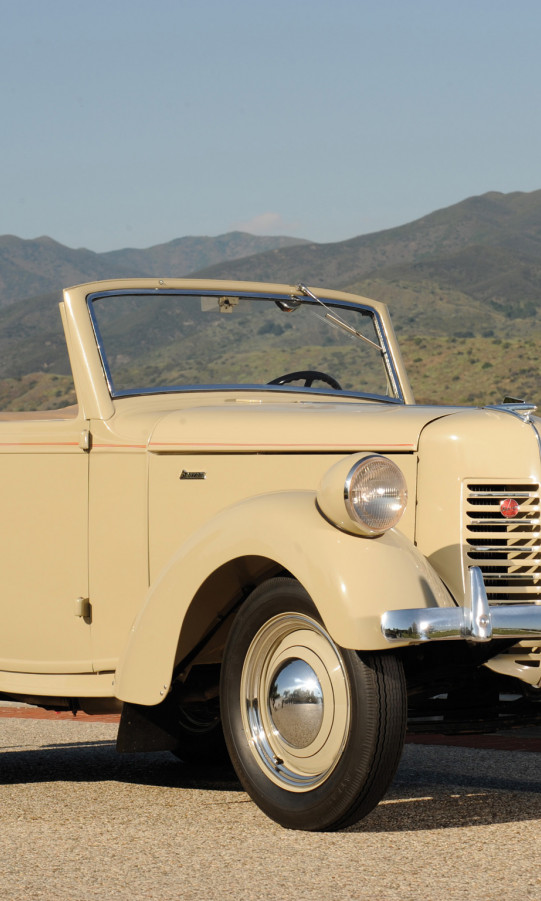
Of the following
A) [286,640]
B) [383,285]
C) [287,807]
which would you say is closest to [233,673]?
[286,640]

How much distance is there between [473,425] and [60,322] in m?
1.95

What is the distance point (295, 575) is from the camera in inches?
158

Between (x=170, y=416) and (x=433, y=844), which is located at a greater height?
(x=170, y=416)

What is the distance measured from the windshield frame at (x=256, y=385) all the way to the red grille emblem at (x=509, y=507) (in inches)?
56.0

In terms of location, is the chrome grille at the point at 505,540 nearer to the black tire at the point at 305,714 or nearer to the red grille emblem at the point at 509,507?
the red grille emblem at the point at 509,507

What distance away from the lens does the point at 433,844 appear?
3.97 m

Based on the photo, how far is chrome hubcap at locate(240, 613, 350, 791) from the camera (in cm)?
401

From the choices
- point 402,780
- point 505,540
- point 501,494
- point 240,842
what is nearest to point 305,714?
point 240,842

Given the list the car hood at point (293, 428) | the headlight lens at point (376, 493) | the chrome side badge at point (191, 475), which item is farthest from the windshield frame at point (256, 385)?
the headlight lens at point (376, 493)

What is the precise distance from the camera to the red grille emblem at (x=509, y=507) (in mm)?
4262

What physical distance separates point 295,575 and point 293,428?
28.7 inches

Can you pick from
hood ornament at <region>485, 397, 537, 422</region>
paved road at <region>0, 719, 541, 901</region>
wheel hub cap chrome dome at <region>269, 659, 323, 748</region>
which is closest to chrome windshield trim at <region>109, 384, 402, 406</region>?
hood ornament at <region>485, 397, 537, 422</region>

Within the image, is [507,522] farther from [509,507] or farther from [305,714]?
[305,714]

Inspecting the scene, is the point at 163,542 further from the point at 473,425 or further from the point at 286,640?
the point at 473,425
